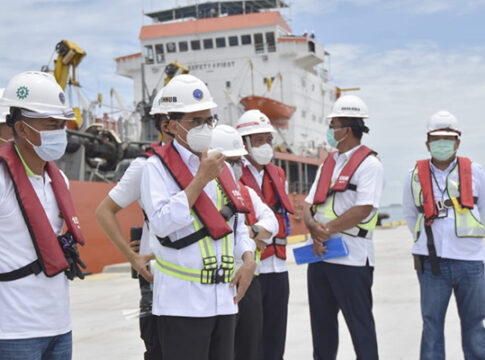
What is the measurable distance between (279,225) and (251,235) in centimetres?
65

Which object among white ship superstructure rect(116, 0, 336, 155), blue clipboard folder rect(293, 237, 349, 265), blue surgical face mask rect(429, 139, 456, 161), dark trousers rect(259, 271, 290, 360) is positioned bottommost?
dark trousers rect(259, 271, 290, 360)

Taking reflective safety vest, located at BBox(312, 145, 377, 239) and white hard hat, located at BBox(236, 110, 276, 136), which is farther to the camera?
white hard hat, located at BBox(236, 110, 276, 136)

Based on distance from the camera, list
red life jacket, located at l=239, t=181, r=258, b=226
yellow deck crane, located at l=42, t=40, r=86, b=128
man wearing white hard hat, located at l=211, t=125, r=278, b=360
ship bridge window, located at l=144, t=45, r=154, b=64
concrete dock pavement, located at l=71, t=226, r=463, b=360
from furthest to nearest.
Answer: ship bridge window, located at l=144, t=45, r=154, b=64
yellow deck crane, located at l=42, t=40, r=86, b=128
concrete dock pavement, located at l=71, t=226, r=463, b=360
red life jacket, located at l=239, t=181, r=258, b=226
man wearing white hard hat, located at l=211, t=125, r=278, b=360

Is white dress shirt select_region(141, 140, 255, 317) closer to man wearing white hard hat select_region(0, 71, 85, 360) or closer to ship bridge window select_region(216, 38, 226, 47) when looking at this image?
man wearing white hard hat select_region(0, 71, 85, 360)

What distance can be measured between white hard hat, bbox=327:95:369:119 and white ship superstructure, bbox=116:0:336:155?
1988cm

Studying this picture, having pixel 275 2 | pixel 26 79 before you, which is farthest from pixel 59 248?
pixel 275 2

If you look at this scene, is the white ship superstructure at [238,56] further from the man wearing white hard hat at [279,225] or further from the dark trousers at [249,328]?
the dark trousers at [249,328]

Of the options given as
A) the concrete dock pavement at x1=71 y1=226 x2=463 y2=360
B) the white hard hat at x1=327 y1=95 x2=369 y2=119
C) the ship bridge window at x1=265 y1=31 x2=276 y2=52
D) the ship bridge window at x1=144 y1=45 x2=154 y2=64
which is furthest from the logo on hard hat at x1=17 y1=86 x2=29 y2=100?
the ship bridge window at x1=144 y1=45 x2=154 y2=64

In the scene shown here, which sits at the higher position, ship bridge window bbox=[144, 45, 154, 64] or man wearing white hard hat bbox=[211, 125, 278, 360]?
ship bridge window bbox=[144, 45, 154, 64]

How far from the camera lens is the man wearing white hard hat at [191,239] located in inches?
90.7

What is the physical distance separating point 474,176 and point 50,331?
2933 mm

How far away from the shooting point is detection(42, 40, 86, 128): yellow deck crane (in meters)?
14.7

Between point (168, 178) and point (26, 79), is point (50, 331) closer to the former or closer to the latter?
point (168, 178)

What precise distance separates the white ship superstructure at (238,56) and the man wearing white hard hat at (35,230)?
21612mm
